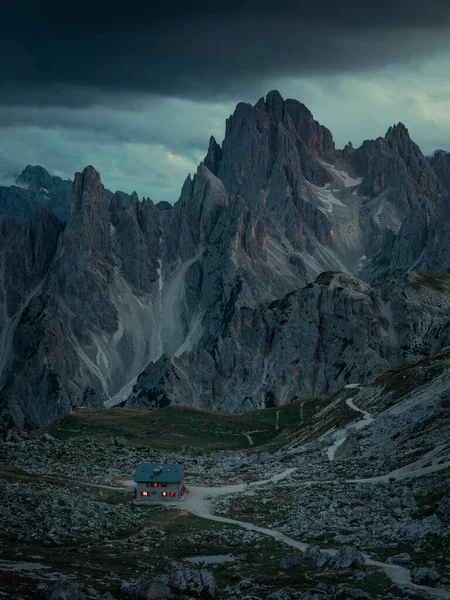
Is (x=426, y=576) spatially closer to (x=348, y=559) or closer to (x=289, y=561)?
(x=348, y=559)

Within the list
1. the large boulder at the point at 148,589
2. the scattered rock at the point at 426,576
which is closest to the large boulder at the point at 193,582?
the large boulder at the point at 148,589

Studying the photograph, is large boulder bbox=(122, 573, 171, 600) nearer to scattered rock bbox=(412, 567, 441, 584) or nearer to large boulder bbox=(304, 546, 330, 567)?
large boulder bbox=(304, 546, 330, 567)

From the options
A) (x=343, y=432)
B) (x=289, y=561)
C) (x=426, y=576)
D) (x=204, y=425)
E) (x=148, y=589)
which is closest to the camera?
(x=148, y=589)

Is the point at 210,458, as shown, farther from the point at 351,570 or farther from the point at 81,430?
the point at 351,570

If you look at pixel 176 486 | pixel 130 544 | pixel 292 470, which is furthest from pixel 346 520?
pixel 292 470

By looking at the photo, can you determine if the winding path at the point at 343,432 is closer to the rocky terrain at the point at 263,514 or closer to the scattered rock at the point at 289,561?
the rocky terrain at the point at 263,514

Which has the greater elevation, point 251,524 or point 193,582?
point 193,582

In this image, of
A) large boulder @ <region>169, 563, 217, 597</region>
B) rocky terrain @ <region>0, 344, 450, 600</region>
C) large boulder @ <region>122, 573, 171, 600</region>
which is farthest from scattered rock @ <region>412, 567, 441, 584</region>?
large boulder @ <region>122, 573, 171, 600</region>

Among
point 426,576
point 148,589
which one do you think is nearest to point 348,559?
point 426,576
